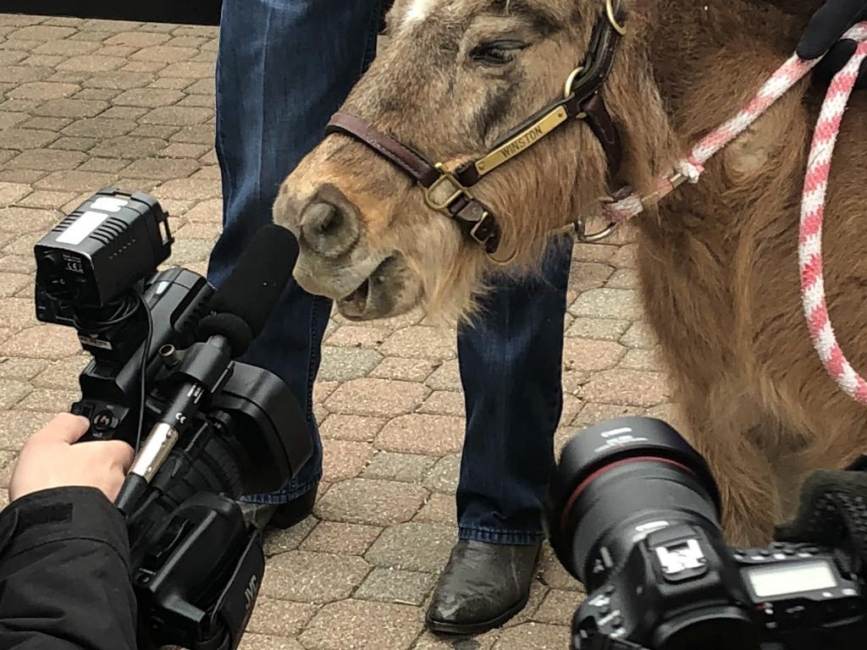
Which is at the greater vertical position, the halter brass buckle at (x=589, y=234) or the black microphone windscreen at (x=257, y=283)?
the black microphone windscreen at (x=257, y=283)

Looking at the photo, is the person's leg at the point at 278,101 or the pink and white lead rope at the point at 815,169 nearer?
the pink and white lead rope at the point at 815,169

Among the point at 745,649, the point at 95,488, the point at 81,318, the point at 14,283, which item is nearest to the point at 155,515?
the point at 95,488

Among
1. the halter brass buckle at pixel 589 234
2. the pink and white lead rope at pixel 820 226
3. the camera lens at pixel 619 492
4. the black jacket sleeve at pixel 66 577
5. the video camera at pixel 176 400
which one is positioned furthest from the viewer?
the halter brass buckle at pixel 589 234

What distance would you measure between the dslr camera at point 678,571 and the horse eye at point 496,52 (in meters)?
1.37

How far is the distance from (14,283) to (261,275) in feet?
13.2

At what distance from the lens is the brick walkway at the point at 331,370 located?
3918 millimetres

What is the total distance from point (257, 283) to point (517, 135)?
83 cm

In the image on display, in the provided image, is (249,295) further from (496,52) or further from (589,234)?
(589,234)

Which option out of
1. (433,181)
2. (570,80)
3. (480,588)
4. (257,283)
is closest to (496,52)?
(570,80)

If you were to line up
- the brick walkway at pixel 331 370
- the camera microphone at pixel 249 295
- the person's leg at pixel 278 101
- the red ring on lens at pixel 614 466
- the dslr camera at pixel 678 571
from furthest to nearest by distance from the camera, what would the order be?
the brick walkway at pixel 331 370 → the person's leg at pixel 278 101 → the camera microphone at pixel 249 295 → the red ring on lens at pixel 614 466 → the dslr camera at pixel 678 571

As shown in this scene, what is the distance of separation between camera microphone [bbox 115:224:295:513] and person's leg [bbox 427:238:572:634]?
148cm

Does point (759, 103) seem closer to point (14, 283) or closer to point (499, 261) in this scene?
point (499, 261)

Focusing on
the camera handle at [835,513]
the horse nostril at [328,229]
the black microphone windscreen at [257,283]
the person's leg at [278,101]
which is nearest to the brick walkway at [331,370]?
the person's leg at [278,101]

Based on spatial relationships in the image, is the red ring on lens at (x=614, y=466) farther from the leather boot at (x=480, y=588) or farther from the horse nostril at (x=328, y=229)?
the leather boot at (x=480, y=588)
